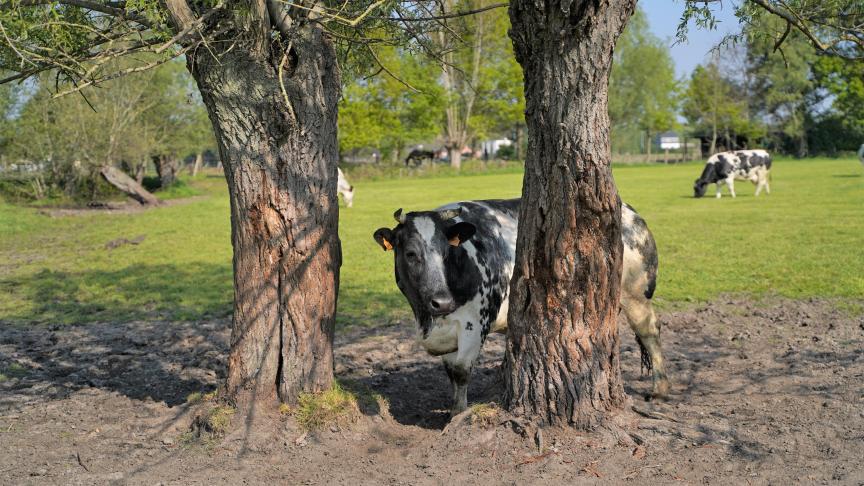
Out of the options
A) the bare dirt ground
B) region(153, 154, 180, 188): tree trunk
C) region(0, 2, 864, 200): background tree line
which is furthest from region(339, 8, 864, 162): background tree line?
the bare dirt ground

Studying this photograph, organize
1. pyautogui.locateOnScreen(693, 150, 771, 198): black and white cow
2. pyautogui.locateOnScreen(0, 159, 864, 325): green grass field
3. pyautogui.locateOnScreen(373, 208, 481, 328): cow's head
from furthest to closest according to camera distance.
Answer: pyautogui.locateOnScreen(693, 150, 771, 198): black and white cow
pyautogui.locateOnScreen(0, 159, 864, 325): green grass field
pyautogui.locateOnScreen(373, 208, 481, 328): cow's head

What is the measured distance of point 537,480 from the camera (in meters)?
4.79

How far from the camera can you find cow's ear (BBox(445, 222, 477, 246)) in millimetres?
6078

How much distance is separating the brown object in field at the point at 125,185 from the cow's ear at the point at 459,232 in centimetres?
2935

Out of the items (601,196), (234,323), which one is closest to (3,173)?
(234,323)

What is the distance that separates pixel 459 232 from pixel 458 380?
1225 millimetres

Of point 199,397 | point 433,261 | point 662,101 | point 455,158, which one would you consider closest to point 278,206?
point 433,261

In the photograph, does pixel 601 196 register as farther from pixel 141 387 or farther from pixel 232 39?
pixel 141 387

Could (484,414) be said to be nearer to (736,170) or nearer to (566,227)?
(566,227)

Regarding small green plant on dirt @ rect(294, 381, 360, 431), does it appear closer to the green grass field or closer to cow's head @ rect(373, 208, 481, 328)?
cow's head @ rect(373, 208, 481, 328)

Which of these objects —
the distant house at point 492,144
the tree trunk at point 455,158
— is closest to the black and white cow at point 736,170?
the tree trunk at point 455,158

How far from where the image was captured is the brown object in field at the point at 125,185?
106ft

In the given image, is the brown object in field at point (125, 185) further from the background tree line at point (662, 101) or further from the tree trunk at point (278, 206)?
the tree trunk at point (278, 206)

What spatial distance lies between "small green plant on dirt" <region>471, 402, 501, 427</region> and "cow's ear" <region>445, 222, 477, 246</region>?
1.34 m
